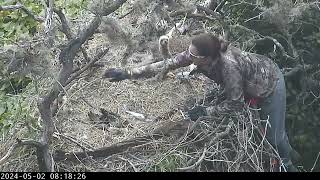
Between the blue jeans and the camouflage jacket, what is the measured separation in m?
0.10

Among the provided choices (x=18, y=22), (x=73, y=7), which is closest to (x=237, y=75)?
(x=73, y=7)

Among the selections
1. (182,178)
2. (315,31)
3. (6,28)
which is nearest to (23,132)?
(182,178)

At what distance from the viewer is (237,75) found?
4.18 m

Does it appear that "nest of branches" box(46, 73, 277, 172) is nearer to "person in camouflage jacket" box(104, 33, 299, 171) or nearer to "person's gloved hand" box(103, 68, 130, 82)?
"person in camouflage jacket" box(104, 33, 299, 171)

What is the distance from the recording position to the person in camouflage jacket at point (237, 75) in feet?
13.6

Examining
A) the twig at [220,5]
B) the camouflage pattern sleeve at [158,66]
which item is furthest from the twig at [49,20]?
the twig at [220,5]

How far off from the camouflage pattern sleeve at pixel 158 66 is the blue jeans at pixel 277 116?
34.1 inches

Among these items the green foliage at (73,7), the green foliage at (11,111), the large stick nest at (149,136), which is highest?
the green foliage at (73,7)

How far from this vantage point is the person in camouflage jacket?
4156 mm

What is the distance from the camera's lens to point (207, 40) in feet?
13.4

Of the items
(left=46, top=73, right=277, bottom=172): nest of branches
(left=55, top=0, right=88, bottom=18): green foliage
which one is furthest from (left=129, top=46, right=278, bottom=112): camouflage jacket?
(left=55, top=0, right=88, bottom=18): green foliage

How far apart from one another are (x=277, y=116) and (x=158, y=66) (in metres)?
1.25

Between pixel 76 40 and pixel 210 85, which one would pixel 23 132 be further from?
pixel 210 85

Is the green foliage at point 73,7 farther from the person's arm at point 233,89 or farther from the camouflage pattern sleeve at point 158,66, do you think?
the person's arm at point 233,89
